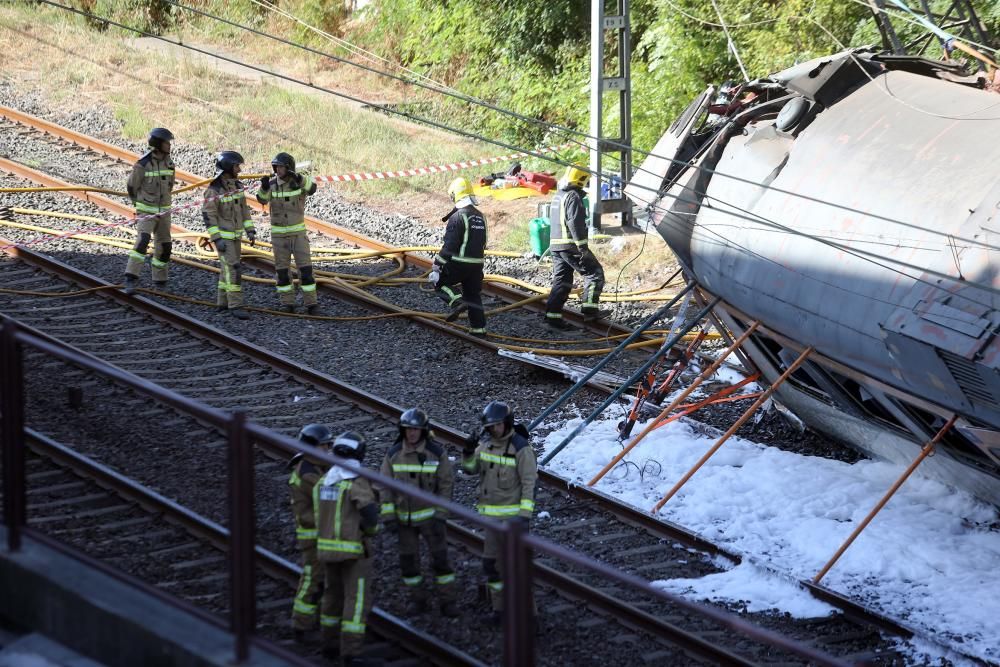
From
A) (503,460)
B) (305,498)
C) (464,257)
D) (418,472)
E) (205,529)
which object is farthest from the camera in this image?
(464,257)

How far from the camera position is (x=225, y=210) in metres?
13.4

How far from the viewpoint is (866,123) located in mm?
9578

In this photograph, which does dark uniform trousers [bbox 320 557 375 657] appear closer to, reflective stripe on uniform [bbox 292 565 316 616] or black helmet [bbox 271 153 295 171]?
reflective stripe on uniform [bbox 292 565 316 616]

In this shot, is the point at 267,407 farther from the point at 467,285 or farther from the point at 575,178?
the point at 575,178

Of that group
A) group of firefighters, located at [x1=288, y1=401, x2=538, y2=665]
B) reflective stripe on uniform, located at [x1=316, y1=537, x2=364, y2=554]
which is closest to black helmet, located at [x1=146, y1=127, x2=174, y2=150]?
group of firefighters, located at [x1=288, y1=401, x2=538, y2=665]

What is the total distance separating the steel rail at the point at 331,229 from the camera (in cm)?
1430

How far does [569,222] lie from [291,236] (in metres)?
3.04

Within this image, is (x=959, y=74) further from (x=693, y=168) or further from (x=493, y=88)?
(x=493, y=88)

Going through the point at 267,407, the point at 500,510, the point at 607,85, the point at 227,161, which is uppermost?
the point at 607,85

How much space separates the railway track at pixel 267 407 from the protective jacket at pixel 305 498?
1.24m

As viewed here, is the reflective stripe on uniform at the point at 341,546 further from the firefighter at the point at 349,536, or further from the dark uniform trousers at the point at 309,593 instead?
the dark uniform trousers at the point at 309,593

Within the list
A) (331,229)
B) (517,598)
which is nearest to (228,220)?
(331,229)

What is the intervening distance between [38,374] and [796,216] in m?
6.55

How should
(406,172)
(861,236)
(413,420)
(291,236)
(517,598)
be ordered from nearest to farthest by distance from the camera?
(517,598), (413,420), (861,236), (291,236), (406,172)
